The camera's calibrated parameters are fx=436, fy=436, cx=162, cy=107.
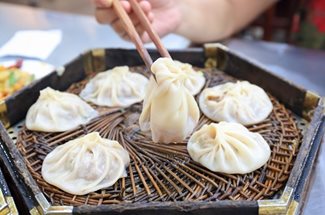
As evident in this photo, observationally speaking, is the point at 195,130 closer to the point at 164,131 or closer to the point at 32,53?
the point at 164,131

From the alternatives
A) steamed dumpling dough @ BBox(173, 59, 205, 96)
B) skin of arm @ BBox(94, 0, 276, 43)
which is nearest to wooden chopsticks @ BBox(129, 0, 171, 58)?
steamed dumpling dough @ BBox(173, 59, 205, 96)

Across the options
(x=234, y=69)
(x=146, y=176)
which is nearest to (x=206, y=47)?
(x=234, y=69)

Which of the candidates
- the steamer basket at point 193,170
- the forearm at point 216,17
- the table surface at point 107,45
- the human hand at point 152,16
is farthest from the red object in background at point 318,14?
the steamer basket at point 193,170

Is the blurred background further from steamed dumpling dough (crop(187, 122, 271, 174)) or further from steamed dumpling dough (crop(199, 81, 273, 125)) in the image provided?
steamed dumpling dough (crop(187, 122, 271, 174))

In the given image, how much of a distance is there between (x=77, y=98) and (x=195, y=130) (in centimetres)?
52

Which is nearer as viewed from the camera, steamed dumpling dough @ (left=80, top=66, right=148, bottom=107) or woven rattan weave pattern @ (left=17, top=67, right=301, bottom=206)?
woven rattan weave pattern @ (left=17, top=67, right=301, bottom=206)

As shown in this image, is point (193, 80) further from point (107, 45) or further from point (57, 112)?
point (107, 45)

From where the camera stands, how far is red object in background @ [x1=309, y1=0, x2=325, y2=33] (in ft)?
→ 9.17

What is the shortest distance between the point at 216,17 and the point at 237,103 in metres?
1.15

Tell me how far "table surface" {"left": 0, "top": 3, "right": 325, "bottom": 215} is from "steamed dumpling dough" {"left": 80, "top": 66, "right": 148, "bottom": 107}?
0.64 metres

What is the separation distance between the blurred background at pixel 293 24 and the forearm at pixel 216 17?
42 cm

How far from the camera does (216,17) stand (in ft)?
8.73

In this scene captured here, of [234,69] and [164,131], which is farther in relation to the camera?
[234,69]

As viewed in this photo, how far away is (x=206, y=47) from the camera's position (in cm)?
198
